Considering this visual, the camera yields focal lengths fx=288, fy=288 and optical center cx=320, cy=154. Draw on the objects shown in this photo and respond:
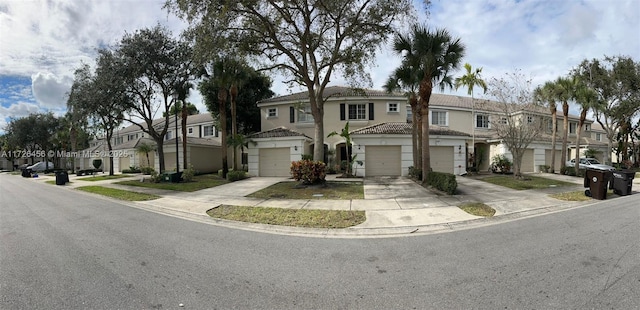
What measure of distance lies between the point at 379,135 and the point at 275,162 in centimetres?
868

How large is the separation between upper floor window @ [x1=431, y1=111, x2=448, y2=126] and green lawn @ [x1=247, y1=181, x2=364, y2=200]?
15852 mm

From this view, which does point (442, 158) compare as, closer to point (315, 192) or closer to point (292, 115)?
point (315, 192)

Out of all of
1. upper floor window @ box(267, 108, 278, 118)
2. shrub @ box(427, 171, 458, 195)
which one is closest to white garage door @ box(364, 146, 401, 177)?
shrub @ box(427, 171, 458, 195)

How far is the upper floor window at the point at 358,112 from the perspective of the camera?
86.0ft

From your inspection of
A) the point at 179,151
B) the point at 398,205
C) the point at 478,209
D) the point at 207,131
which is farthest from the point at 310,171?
the point at 207,131

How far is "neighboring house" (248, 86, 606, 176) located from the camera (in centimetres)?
2162

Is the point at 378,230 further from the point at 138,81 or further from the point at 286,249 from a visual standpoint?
the point at 138,81

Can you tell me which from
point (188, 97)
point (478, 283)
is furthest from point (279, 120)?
point (478, 283)

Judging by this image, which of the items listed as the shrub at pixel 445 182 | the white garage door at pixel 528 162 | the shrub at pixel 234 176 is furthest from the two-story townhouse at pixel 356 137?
the white garage door at pixel 528 162

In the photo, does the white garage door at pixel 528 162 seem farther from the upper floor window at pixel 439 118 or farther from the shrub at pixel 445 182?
the shrub at pixel 445 182

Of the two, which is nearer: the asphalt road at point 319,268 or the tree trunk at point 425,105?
the asphalt road at point 319,268

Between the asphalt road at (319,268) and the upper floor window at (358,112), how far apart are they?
19204 mm

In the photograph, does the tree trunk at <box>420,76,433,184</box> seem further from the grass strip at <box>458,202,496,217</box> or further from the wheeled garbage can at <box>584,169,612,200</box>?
the wheeled garbage can at <box>584,169,612,200</box>

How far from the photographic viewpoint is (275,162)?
2372 centimetres
